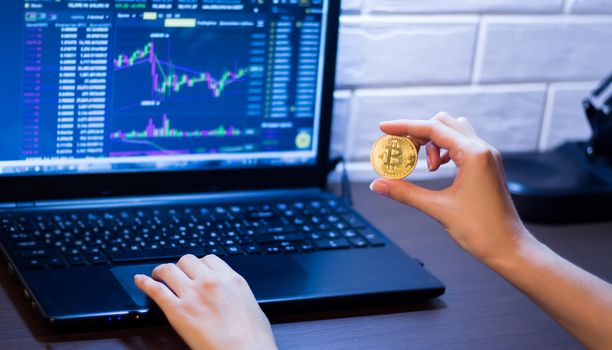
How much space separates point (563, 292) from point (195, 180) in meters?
0.50

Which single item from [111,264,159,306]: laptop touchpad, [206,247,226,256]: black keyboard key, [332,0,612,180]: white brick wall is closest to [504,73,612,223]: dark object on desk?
[332,0,612,180]: white brick wall

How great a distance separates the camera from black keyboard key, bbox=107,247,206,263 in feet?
3.22

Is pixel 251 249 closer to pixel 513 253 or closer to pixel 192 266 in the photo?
pixel 192 266

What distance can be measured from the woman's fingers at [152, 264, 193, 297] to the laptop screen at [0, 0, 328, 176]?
25cm

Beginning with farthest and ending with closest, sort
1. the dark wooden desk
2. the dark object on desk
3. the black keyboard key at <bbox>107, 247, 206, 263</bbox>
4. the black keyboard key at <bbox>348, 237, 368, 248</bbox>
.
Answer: the dark object on desk
the black keyboard key at <bbox>348, 237, 368, 248</bbox>
the black keyboard key at <bbox>107, 247, 206, 263</bbox>
the dark wooden desk

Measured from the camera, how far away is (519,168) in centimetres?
135

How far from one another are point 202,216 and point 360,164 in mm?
361

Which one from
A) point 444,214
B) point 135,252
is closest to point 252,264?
point 135,252

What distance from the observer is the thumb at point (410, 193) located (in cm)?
90

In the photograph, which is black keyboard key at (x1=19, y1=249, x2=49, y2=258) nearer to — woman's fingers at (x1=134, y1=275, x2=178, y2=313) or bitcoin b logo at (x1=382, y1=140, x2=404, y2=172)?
woman's fingers at (x1=134, y1=275, x2=178, y2=313)

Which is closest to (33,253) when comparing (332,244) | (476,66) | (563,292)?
(332,244)

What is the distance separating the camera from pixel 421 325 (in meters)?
0.96

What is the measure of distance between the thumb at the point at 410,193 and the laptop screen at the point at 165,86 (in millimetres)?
309

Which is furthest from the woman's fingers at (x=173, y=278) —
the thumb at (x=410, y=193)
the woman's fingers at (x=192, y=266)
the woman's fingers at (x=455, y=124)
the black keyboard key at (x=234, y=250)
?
the woman's fingers at (x=455, y=124)
